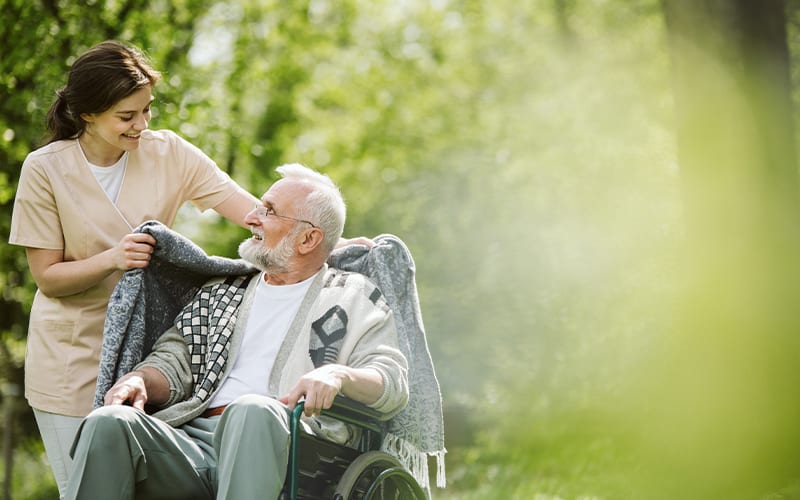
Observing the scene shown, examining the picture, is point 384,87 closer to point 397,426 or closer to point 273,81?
point 273,81

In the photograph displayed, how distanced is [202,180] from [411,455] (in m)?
1.07

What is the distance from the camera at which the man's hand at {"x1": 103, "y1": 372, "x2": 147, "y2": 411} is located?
107 inches

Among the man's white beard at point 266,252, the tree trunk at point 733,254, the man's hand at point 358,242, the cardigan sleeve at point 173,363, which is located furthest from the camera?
the tree trunk at point 733,254

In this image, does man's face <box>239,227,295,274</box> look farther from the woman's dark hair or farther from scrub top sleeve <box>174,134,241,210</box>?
the woman's dark hair

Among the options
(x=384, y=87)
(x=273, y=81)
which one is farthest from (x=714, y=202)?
(x=384, y=87)

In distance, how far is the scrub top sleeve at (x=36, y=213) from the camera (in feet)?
9.62

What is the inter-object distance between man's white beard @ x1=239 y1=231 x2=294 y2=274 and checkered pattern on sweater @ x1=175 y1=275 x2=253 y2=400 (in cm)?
16

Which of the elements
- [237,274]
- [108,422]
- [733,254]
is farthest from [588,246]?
[108,422]

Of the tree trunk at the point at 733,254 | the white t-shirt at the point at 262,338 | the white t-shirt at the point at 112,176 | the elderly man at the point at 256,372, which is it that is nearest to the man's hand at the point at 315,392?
the elderly man at the point at 256,372

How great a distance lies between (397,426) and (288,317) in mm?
451

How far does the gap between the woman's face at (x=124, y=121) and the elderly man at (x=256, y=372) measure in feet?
1.36

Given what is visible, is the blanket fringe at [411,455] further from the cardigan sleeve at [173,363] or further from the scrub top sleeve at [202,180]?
the scrub top sleeve at [202,180]

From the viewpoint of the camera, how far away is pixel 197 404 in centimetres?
296

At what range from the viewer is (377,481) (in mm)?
2734
